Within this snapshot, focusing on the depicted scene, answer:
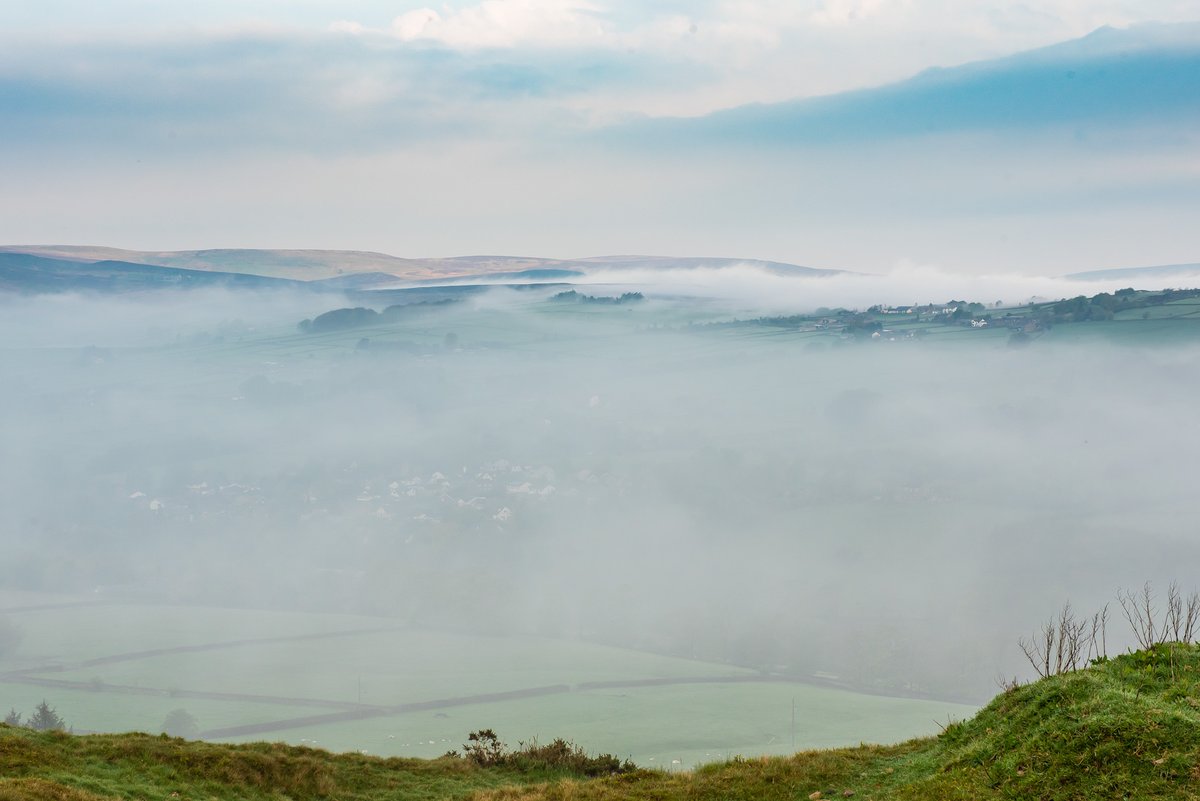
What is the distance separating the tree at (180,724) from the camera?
158 m

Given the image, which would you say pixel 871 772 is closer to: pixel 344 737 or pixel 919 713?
pixel 344 737

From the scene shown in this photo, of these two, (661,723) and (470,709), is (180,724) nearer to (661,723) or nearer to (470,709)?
(470,709)

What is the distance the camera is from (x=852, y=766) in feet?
79.6

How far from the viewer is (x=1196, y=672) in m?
21.4

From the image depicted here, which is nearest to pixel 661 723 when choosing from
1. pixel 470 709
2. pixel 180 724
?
pixel 470 709

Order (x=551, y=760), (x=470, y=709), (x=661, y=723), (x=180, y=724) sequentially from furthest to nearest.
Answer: (x=470, y=709) < (x=180, y=724) < (x=661, y=723) < (x=551, y=760)

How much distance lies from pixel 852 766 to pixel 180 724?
525 feet

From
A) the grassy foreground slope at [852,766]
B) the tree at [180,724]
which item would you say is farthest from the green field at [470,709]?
the grassy foreground slope at [852,766]

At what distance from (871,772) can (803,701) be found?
16528 cm

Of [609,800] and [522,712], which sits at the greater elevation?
[609,800]

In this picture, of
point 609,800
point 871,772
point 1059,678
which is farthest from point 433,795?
point 1059,678

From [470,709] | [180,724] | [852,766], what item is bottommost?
[470,709]

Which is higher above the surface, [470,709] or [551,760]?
[551,760]

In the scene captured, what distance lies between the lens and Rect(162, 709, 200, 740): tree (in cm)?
15800
